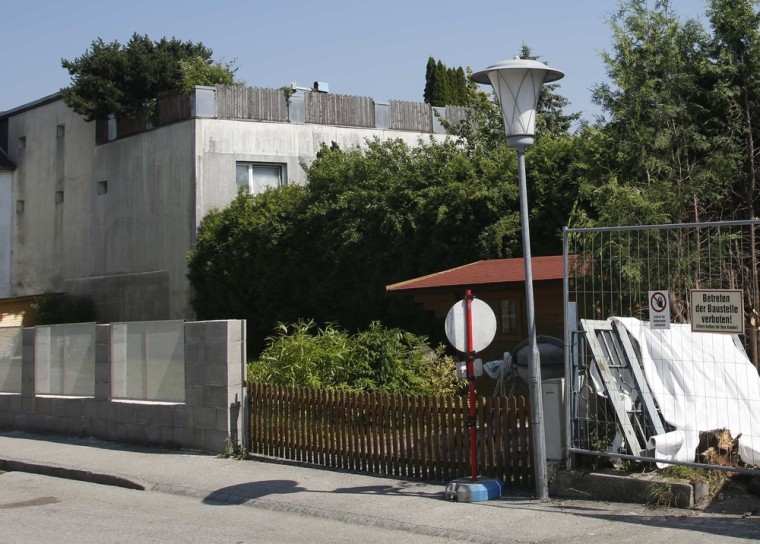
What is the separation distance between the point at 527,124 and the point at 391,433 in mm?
3956

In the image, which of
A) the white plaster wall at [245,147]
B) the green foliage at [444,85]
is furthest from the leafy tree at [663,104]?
the green foliage at [444,85]

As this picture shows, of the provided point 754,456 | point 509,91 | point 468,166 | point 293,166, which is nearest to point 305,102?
point 293,166

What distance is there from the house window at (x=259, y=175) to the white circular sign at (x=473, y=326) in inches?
739

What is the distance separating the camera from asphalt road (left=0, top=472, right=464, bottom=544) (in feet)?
28.3

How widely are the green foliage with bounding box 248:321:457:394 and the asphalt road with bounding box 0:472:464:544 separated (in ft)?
10.8

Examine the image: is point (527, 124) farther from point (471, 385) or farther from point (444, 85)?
point (444, 85)

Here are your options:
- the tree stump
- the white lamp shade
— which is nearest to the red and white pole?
the white lamp shade

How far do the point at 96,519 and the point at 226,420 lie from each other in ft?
11.0

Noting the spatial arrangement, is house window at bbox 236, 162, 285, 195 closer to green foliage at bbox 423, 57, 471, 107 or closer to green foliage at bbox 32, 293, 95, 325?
green foliage at bbox 32, 293, 95, 325

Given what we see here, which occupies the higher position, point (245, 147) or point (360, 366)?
point (245, 147)

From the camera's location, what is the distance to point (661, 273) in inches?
355

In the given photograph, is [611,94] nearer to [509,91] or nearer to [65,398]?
[509,91]

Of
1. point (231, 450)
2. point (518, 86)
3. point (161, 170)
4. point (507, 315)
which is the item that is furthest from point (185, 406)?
point (161, 170)

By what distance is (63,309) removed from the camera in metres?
32.2
